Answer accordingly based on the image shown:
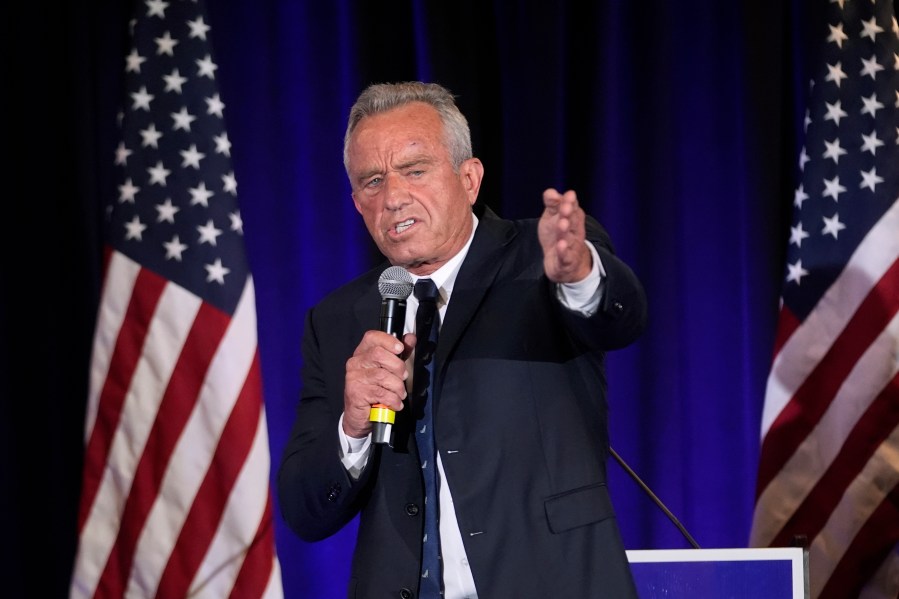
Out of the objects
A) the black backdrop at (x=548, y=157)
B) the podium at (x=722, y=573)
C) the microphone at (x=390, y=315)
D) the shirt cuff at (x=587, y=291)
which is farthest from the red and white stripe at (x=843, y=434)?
the microphone at (x=390, y=315)

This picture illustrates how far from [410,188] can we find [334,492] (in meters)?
0.61

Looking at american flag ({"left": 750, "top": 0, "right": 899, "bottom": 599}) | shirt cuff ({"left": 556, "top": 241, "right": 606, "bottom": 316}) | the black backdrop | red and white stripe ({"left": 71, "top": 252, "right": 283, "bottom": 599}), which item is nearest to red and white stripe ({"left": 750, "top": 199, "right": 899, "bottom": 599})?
american flag ({"left": 750, "top": 0, "right": 899, "bottom": 599})

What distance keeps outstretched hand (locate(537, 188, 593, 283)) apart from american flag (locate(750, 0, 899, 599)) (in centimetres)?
218

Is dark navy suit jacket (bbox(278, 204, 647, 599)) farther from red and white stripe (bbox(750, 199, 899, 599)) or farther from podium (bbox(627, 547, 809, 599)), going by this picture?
red and white stripe (bbox(750, 199, 899, 599))

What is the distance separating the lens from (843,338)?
357 centimetres

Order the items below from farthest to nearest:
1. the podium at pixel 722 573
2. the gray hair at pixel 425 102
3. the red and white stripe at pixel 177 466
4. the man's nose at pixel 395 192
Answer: the red and white stripe at pixel 177 466 < the podium at pixel 722 573 < the gray hair at pixel 425 102 < the man's nose at pixel 395 192

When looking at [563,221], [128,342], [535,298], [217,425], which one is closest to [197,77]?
[128,342]

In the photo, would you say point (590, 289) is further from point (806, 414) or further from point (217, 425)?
point (806, 414)

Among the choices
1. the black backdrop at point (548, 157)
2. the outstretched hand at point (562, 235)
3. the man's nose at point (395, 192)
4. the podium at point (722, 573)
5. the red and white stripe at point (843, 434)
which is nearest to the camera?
the outstretched hand at point (562, 235)

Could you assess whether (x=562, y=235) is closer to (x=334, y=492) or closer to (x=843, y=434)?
(x=334, y=492)

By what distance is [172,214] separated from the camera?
11.0 feet

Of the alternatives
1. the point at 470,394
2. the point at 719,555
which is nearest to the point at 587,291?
the point at 470,394

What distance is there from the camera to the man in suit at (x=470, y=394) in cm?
177

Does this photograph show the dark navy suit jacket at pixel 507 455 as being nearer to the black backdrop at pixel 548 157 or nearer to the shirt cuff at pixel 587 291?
the shirt cuff at pixel 587 291
